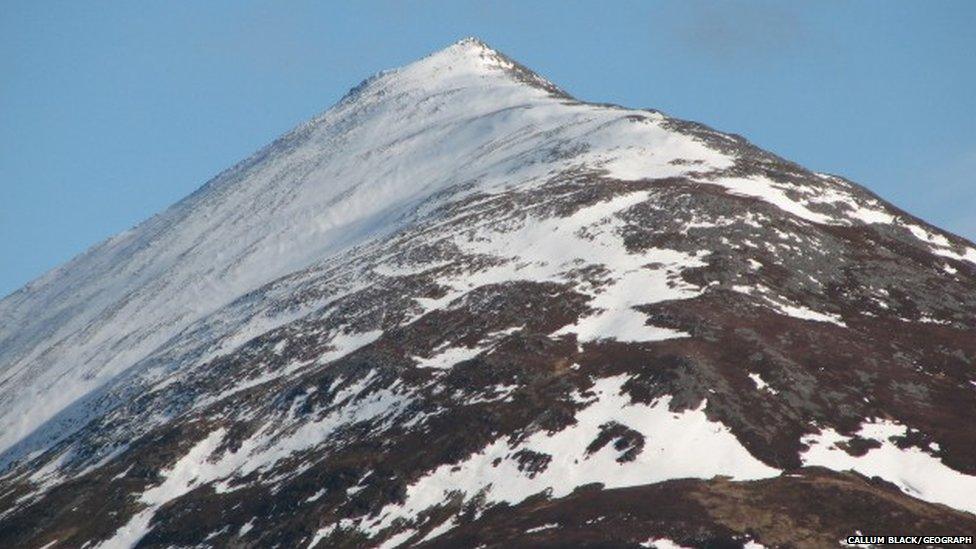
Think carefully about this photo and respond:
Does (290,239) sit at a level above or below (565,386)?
above

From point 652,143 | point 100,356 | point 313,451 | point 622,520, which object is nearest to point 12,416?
point 100,356

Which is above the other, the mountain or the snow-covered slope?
the snow-covered slope

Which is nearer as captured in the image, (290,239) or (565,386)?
(565,386)

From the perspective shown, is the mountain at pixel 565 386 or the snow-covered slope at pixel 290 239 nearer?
the mountain at pixel 565 386

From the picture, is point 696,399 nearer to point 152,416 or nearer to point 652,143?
point 152,416

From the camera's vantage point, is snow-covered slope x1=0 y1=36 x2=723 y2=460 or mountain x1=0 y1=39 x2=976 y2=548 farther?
snow-covered slope x1=0 y1=36 x2=723 y2=460

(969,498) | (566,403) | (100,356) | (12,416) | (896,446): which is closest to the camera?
(969,498)

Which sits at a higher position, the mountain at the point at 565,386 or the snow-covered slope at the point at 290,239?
the snow-covered slope at the point at 290,239

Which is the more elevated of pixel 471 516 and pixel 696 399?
pixel 696 399
